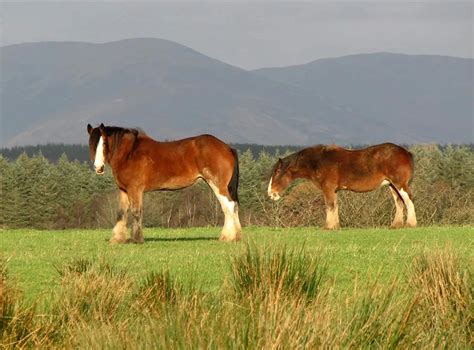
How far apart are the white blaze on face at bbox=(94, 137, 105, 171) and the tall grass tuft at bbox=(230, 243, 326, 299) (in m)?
10.6

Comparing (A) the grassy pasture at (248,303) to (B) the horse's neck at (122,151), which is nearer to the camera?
(A) the grassy pasture at (248,303)

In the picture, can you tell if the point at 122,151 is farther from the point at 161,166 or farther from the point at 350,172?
the point at 350,172

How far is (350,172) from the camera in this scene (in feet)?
93.0

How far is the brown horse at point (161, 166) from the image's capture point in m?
22.3

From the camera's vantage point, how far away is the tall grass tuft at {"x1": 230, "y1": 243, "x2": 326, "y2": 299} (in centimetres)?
1105

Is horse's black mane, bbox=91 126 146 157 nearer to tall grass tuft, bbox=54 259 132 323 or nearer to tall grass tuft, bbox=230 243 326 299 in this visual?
tall grass tuft, bbox=54 259 132 323

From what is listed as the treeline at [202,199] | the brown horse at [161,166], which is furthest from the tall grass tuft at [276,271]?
the treeline at [202,199]

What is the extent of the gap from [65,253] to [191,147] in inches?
166

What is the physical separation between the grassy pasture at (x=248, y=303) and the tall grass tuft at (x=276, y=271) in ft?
0.05

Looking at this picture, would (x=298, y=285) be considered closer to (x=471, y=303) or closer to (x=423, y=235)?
(x=471, y=303)

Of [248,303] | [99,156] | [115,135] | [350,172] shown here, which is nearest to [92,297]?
[248,303]

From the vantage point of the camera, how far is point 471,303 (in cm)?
1089

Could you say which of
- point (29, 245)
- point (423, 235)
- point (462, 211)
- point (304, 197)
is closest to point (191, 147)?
point (29, 245)

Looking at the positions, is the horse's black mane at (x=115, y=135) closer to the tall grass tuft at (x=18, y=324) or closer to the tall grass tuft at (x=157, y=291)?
the tall grass tuft at (x=157, y=291)
